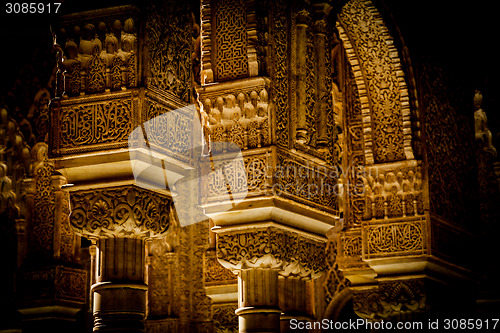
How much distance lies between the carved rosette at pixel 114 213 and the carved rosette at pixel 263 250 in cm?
48

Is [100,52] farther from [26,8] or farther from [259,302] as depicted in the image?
[26,8]

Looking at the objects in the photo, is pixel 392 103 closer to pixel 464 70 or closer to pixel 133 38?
pixel 464 70

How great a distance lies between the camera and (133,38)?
4734 mm

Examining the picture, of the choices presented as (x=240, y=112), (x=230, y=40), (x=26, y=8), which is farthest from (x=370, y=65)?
(x=26, y=8)

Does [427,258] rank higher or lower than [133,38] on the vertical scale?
lower

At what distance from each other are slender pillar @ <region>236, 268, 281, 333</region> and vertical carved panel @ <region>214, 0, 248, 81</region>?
3.59ft

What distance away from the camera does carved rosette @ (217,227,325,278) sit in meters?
4.85

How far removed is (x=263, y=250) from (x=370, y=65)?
8.66 feet

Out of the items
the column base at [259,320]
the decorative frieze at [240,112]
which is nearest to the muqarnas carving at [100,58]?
the decorative frieze at [240,112]

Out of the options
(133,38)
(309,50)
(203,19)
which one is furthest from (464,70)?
(133,38)

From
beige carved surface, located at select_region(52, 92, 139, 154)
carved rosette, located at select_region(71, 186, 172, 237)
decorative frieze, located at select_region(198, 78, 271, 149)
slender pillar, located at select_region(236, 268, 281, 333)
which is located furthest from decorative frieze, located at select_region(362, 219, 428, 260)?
beige carved surface, located at select_region(52, 92, 139, 154)

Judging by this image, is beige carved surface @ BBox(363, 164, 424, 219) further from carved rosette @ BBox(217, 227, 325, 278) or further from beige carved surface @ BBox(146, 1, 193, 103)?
beige carved surface @ BBox(146, 1, 193, 103)

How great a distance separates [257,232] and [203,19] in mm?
1287

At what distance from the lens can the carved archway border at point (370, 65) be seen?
22.3 feet
